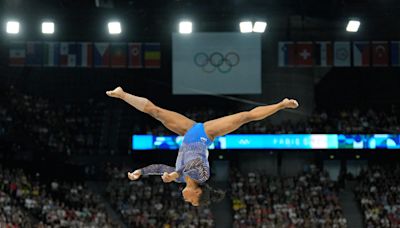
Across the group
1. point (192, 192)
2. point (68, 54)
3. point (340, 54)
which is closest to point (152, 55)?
point (68, 54)

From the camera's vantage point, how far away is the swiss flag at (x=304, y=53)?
2623 cm

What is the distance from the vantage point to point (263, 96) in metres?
30.6

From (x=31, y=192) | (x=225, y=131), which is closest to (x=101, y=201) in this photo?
(x=31, y=192)

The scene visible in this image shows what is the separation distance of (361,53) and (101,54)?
9961mm

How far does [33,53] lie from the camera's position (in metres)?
25.8

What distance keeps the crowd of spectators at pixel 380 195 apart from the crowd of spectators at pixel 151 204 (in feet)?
19.8

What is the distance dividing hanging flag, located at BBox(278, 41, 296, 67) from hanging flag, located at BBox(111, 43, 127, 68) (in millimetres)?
6006

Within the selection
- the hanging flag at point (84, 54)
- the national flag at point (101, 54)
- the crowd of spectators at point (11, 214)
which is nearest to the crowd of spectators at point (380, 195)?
the national flag at point (101, 54)

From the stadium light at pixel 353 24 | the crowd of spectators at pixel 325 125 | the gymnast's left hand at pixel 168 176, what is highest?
the stadium light at pixel 353 24

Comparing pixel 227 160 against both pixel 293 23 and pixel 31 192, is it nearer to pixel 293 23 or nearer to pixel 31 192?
pixel 293 23

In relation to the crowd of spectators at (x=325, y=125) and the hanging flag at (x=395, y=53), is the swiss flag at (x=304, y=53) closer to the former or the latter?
the hanging flag at (x=395, y=53)

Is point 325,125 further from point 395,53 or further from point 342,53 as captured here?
point 395,53

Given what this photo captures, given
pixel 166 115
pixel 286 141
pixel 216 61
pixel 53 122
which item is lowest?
pixel 286 141

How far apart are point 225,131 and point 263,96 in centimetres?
2102
